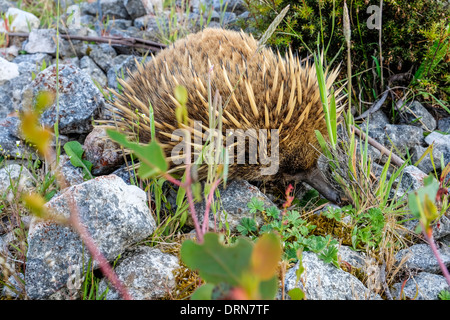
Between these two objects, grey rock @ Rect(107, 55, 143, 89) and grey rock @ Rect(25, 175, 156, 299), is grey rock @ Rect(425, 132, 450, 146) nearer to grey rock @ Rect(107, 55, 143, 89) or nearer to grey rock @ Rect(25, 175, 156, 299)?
grey rock @ Rect(25, 175, 156, 299)

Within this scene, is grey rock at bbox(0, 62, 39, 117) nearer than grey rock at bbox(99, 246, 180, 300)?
No

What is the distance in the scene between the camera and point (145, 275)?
4.90 ft

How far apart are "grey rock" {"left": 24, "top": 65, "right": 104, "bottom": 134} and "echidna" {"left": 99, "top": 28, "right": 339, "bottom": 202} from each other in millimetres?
404

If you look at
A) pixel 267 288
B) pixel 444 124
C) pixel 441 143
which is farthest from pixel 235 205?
pixel 444 124

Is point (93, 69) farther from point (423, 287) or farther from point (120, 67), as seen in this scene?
point (423, 287)

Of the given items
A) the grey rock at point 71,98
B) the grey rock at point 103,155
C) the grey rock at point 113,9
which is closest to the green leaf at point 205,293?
the grey rock at point 103,155

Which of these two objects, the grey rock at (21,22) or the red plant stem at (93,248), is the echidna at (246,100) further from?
the grey rock at (21,22)

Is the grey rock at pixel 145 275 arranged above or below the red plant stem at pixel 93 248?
below

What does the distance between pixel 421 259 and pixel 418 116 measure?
1280mm

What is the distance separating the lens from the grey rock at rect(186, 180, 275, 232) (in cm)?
186

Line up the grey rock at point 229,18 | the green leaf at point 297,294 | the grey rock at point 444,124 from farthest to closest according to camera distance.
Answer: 1. the grey rock at point 229,18
2. the grey rock at point 444,124
3. the green leaf at point 297,294

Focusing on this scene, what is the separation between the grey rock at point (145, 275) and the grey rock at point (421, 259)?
86cm

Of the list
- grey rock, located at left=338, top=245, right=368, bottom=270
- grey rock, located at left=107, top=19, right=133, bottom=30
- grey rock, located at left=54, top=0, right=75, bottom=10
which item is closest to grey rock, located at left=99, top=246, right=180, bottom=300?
grey rock, located at left=338, top=245, right=368, bottom=270

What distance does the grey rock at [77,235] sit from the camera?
1.40m
